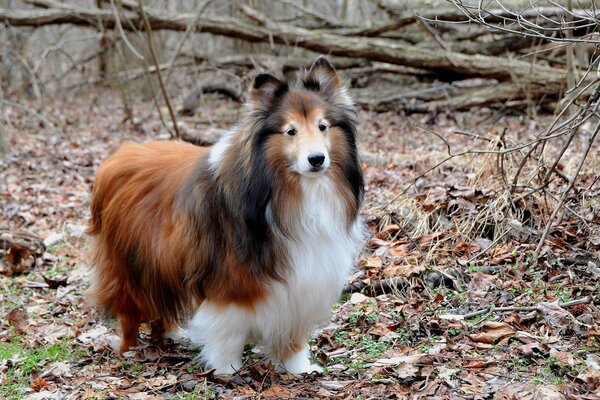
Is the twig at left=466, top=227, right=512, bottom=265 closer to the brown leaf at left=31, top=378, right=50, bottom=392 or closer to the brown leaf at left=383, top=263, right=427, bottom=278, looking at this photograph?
the brown leaf at left=383, top=263, right=427, bottom=278

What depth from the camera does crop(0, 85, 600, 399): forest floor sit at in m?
4.20

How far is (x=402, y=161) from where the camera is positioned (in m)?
9.22

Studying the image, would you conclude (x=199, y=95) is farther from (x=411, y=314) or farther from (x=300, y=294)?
(x=300, y=294)

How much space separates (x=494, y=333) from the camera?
466cm

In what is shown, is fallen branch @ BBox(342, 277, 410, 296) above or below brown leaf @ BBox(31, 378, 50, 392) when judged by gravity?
above

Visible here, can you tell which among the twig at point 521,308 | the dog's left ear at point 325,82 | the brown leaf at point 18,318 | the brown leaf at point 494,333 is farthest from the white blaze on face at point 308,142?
the brown leaf at point 18,318

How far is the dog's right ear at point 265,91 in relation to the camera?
4238mm

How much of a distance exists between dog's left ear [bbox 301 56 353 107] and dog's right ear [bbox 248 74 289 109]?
0.20 metres

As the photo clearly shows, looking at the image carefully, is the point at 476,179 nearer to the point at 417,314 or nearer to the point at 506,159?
the point at 506,159

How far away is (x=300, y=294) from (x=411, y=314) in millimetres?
1202

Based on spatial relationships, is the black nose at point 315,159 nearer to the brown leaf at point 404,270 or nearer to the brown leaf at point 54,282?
the brown leaf at point 404,270

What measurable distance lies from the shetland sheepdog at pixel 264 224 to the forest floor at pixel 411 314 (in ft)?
1.28

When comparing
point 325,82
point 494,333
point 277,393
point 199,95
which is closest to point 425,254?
point 494,333

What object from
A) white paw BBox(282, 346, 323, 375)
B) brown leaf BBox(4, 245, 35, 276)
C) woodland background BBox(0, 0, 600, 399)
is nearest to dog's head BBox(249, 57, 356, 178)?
woodland background BBox(0, 0, 600, 399)
